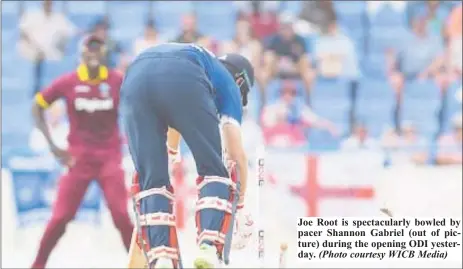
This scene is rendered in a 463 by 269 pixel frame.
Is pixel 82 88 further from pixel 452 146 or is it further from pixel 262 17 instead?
pixel 452 146

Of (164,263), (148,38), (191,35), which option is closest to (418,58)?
A: (191,35)

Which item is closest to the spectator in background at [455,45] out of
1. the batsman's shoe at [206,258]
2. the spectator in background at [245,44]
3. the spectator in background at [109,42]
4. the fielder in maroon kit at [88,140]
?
the spectator in background at [245,44]

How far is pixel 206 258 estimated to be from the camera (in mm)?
4184

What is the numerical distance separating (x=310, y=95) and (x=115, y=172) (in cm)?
394

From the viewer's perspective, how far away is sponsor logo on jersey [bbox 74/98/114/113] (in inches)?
273

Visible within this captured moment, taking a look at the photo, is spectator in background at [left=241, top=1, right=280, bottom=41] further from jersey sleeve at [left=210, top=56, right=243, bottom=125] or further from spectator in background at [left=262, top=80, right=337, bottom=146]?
jersey sleeve at [left=210, top=56, right=243, bottom=125]

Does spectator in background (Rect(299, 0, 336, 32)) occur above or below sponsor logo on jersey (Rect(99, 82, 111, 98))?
above

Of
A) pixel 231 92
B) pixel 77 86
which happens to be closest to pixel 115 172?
pixel 77 86

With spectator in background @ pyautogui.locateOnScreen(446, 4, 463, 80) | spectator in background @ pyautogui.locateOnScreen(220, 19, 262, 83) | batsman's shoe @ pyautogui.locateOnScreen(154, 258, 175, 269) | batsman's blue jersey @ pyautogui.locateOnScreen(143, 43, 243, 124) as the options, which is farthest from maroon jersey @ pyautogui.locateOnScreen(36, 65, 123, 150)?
spectator in background @ pyautogui.locateOnScreen(446, 4, 463, 80)

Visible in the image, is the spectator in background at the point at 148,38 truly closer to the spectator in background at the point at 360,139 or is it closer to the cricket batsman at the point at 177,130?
the spectator in background at the point at 360,139

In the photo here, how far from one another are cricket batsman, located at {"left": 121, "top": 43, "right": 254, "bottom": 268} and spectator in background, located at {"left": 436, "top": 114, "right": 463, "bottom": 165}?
5.45 meters

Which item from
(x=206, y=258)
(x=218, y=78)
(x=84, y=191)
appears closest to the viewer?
(x=206, y=258)

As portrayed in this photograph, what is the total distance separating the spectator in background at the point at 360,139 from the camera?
33.3 feet

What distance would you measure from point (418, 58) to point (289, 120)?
1.65 metres
